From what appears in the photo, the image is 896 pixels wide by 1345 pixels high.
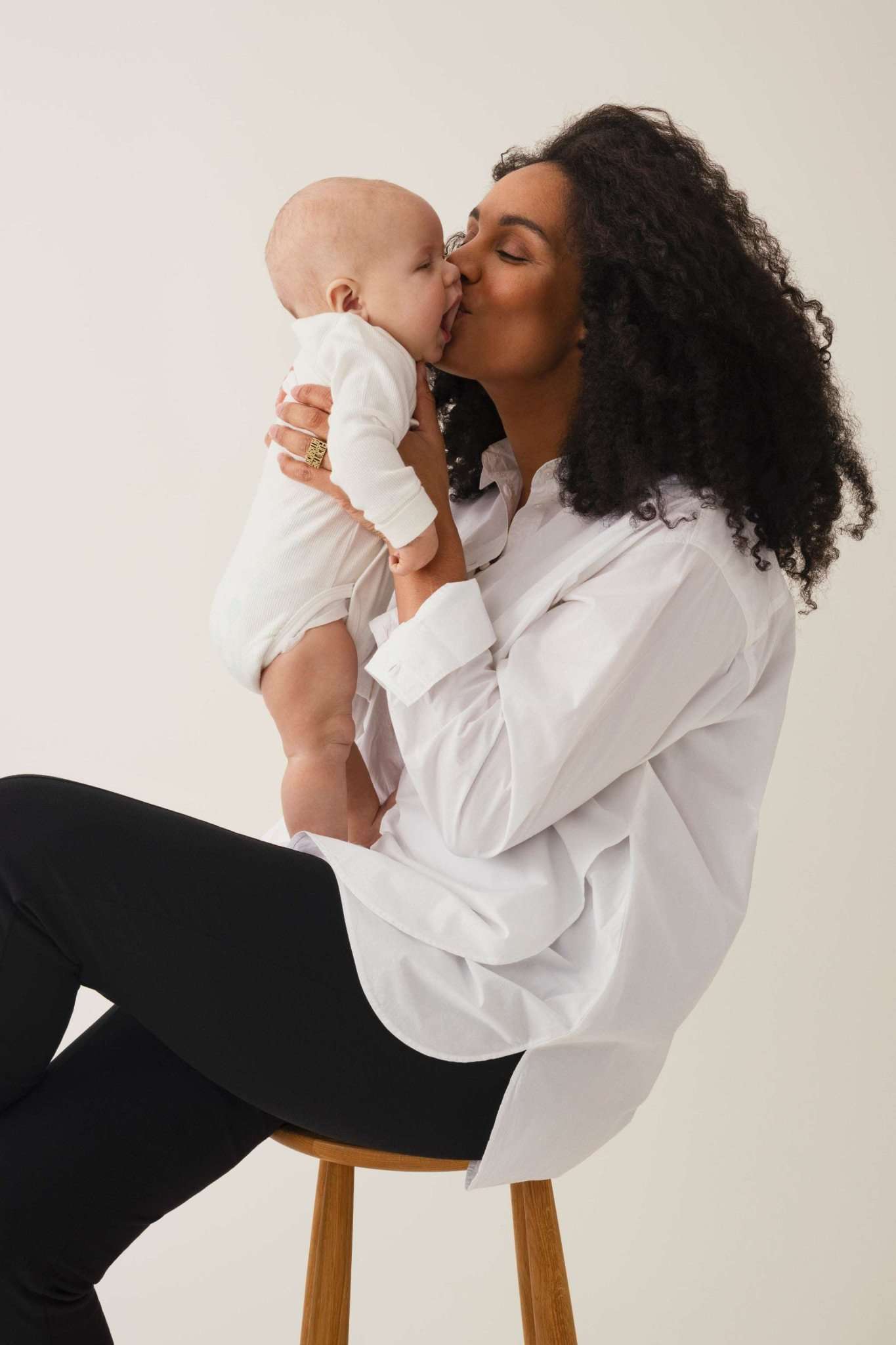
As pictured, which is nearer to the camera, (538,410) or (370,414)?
(370,414)

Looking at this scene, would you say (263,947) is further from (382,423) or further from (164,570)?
(164,570)

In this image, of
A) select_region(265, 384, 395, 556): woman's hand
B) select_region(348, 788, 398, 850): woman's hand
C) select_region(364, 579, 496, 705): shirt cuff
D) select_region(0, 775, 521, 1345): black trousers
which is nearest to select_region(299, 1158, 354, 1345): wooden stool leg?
select_region(0, 775, 521, 1345): black trousers

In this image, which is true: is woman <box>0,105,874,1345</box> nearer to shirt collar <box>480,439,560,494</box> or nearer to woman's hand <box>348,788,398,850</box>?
woman's hand <box>348,788,398,850</box>

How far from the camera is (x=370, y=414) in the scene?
5.18ft

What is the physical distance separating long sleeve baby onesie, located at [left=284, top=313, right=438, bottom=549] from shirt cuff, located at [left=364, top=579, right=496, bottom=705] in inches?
4.0

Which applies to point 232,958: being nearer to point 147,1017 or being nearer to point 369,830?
point 147,1017

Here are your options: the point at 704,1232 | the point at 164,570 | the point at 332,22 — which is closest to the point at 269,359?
the point at 164,570

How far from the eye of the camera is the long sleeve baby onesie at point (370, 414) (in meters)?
1.53

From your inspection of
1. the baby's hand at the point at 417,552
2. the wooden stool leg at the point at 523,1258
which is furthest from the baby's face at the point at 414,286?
the wooden stool leg at the point at 523,1258

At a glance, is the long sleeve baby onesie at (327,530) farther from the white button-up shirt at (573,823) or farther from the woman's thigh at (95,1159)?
the woman's thigh at (95,1159)

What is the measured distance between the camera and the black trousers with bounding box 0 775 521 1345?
1.31 m

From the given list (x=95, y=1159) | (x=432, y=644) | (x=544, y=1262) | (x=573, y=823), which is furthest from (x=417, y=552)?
(x=544, y=1262)

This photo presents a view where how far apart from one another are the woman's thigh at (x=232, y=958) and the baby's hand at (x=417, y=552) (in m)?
0.33

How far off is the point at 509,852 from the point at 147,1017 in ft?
1.29
